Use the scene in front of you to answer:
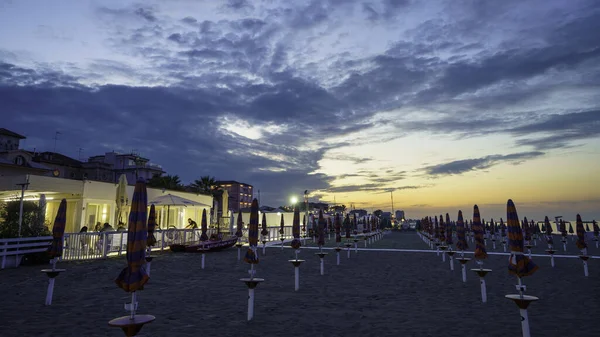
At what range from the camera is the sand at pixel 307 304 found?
7.21m

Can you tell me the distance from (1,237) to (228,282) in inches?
451

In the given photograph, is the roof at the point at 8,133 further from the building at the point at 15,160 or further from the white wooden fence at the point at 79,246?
the white wooden fence at the point at 79,246

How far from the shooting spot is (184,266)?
57.0 ft

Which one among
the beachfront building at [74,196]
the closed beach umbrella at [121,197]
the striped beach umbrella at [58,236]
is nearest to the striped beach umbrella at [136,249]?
the striped beach umbrella at [58,236]

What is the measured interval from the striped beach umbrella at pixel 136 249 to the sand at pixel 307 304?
2106mm

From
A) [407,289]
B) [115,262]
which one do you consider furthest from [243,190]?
[407,289]

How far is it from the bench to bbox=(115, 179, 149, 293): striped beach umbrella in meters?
13.5

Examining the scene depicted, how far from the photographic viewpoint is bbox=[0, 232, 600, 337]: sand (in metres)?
7.21

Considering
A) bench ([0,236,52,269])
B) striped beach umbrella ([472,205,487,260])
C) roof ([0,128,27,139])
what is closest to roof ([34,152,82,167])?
roof ([0,128,27,139])

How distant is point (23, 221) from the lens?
1719 cm

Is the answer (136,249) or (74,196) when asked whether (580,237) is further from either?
(74,196)

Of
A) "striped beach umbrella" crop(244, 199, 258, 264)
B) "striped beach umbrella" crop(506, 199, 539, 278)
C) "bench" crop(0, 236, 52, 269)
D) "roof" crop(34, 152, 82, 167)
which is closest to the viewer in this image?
"striped beach umbrella" crop(506, 199, 539, 278)

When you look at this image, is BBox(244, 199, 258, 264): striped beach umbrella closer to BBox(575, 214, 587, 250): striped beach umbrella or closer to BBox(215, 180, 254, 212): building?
BBox(575, 214, 587, 250): striped beach umbrella

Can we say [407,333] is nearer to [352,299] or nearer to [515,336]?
[515,336]
